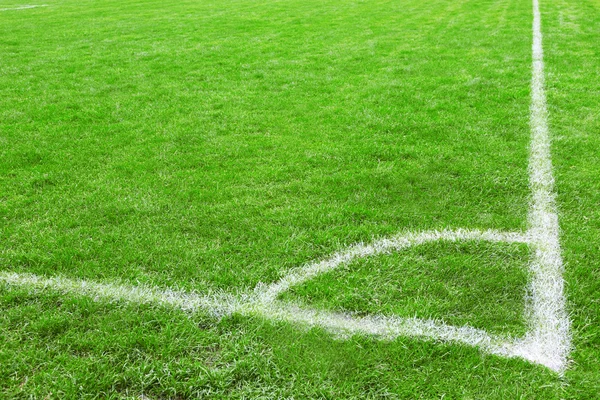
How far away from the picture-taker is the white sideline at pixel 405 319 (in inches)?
85.9

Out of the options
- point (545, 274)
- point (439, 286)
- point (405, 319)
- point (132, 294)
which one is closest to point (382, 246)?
point (439, 286)

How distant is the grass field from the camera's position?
2066 millimetres

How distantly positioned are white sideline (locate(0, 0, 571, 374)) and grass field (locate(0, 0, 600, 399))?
0.8 inches

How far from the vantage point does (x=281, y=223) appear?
3100 mm

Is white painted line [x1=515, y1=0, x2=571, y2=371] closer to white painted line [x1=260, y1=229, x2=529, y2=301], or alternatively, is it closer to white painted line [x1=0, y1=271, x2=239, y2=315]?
white painted line [x1=260, y1=229, x2=529, y2=301]

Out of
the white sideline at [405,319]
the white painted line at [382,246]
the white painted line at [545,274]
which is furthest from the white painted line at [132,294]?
the white painted line at [545,274]

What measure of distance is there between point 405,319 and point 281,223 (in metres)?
1.10

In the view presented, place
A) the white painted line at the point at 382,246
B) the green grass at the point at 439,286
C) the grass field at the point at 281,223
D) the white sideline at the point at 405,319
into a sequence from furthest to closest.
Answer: the white painted line at the point at 382,246, the green grass at the point at 439,286, the white sideline at the point at 405,319, the grass field at the point at 281,223

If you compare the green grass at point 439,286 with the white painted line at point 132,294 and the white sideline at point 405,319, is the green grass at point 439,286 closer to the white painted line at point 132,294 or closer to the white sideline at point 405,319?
the white sideline at point 405,319

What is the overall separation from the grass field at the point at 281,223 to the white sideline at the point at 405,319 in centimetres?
2

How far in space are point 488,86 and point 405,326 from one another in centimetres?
446

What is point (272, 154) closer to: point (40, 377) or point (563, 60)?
point (40, 377)

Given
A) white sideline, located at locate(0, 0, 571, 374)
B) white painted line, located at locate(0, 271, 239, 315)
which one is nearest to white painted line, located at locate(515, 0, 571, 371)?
white sideline, located at locate(0, 0, 571, 374)

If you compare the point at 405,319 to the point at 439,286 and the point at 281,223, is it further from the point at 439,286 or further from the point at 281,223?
the point at 281,223
